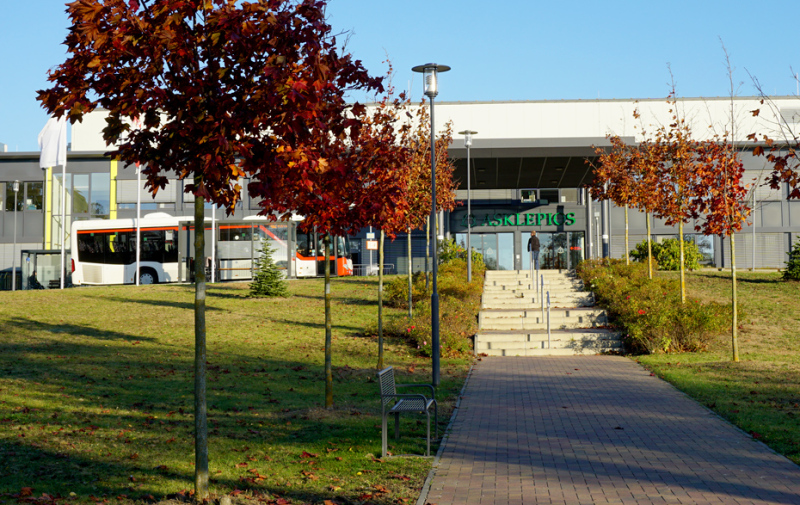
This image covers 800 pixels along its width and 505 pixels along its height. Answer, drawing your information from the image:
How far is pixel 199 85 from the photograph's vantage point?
18.7 ft

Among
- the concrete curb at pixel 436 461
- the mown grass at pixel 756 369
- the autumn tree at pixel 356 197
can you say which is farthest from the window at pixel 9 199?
the concrete curb at pixel 436 461

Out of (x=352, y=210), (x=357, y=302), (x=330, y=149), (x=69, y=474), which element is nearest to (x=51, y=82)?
(x=69, y=474)

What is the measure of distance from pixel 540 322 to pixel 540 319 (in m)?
0.17

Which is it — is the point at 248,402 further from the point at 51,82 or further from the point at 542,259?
the point at 542,259

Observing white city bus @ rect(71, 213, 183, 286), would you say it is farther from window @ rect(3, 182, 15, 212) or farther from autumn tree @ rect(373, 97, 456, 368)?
autumn tree @ rect(373, 97, 456, 368)

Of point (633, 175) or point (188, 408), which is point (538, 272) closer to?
point (633, 175)

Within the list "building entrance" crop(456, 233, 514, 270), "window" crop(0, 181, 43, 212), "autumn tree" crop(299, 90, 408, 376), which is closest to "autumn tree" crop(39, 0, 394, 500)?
"autumn tree" crop(299, 90, 408, 376)

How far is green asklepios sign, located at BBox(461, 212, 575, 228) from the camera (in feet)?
143

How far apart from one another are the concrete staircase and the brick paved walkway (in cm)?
538

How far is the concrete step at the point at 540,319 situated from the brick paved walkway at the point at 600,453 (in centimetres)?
758

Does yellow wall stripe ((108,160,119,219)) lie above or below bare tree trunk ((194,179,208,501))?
above

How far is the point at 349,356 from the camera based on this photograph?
1661 centimetres

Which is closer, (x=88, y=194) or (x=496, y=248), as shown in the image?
(x=496, y=248)

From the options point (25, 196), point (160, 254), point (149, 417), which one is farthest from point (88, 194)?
point (149, 417)
